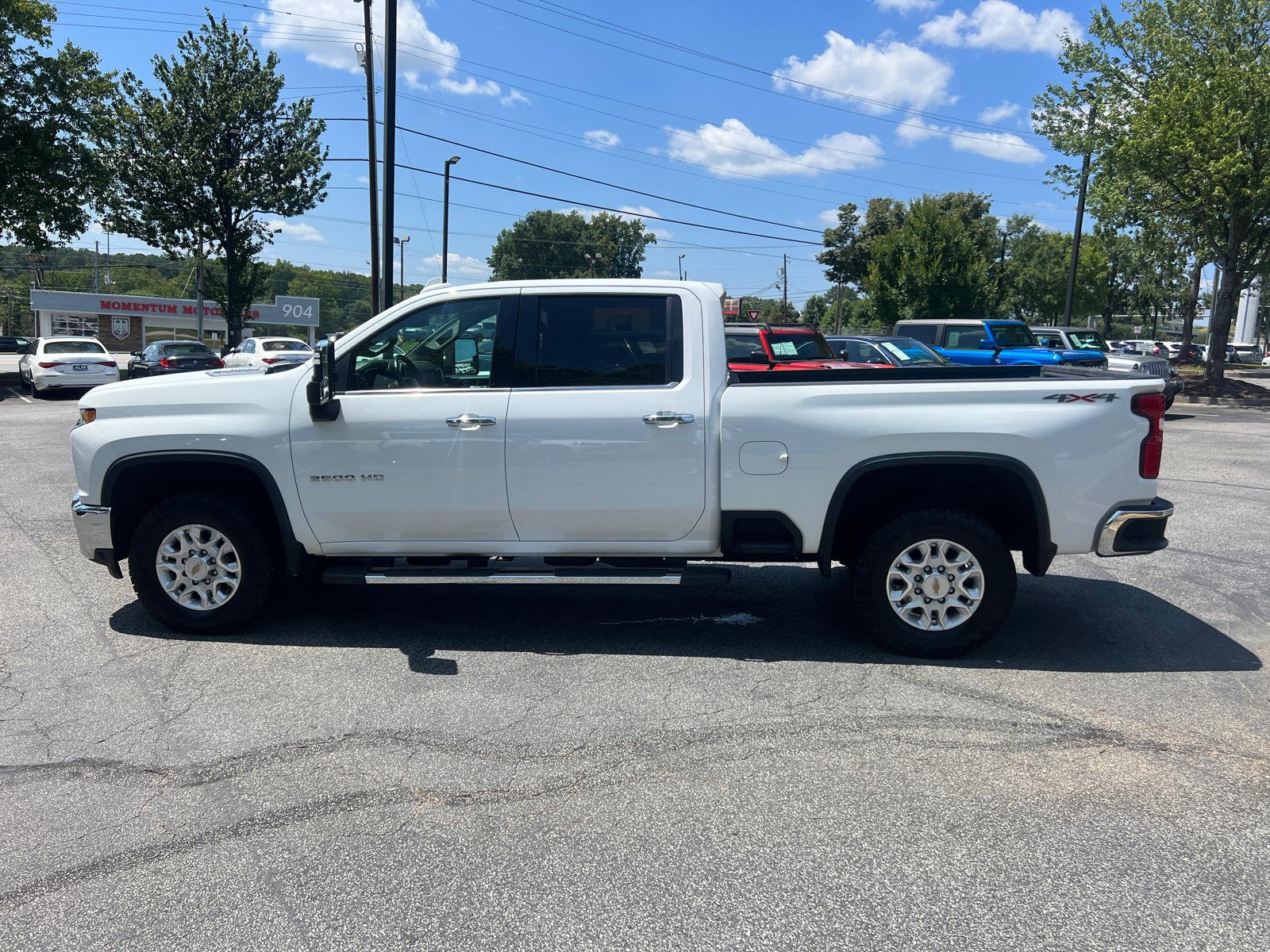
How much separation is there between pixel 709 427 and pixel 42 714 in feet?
11.4

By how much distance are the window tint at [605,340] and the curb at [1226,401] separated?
2489cm

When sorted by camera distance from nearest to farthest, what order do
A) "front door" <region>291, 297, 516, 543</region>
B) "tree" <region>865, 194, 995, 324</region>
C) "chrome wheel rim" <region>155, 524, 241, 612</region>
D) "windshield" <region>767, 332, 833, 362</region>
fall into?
"front door" <region>291, 297, 516, 543</region> < "chrome wheel rim" <region>155, 524, 241, 612</region> < "windshield" <region>767, 332, 833, 362</region> < "tree" <region>865, 194, 995, 324</region>

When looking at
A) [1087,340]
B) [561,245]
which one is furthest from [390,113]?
[561,245]

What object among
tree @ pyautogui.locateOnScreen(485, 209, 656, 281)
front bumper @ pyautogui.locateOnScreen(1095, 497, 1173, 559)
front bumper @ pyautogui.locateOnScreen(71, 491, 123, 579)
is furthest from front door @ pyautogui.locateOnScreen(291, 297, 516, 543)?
tree @ pyautogui.locateOnScreen(485, 209, 656, 281)

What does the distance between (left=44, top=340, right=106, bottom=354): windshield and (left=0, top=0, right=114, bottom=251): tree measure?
6.90m

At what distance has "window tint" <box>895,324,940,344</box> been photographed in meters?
23.4

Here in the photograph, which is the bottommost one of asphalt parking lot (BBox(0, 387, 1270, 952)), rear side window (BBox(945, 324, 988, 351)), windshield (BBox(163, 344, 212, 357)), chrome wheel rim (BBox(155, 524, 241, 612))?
asphalt parking lot (BBox(0, 387, 1270, 952))

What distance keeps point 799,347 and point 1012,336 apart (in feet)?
30.7

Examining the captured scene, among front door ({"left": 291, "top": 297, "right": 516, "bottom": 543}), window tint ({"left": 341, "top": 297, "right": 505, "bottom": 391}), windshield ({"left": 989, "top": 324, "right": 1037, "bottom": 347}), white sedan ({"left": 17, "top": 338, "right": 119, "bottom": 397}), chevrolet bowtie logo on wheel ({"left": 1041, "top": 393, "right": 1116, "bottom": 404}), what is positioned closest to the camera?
chevrolet bowtie logo on wheel ({"left": 1041, "top": 393, "right": 1116, "bottom": 404})

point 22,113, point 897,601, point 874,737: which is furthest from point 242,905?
point 22,113

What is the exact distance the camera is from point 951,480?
16.5ft

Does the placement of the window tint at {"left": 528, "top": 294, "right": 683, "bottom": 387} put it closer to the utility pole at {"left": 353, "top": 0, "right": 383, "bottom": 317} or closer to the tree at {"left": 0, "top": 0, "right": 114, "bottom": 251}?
the utility pole at {"left": 353, "top": 0, "right": 383, "bottom": 317}

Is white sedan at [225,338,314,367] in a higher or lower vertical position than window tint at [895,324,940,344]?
lower

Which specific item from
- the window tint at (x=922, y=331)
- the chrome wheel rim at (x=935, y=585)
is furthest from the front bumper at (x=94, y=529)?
the window tint at (x=922, y=331)
